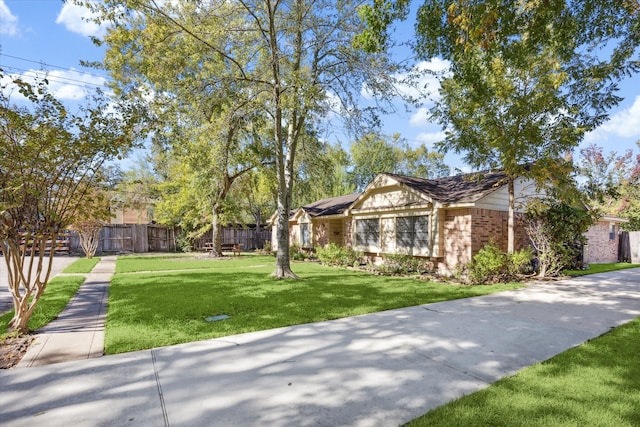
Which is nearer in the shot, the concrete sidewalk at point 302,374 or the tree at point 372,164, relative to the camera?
the concrete sidewalk at point 302,374

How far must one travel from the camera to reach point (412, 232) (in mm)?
13328

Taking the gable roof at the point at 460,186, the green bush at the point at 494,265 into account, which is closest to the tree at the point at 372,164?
the gable roof at the point at 460,186

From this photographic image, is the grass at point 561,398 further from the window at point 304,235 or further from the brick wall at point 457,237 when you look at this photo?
the window at point 304,235

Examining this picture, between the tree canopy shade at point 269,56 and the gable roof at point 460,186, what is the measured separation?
366cm

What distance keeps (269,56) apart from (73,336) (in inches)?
378

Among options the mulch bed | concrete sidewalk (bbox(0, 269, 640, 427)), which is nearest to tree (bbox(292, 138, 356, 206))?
concrete sidewalk (bbox(0, 269, 640, 427))

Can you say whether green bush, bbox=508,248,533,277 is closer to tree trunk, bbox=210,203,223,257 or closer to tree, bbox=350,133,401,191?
tree trunk, bbox=210,203,223,257

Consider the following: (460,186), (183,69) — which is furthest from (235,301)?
(460,186)

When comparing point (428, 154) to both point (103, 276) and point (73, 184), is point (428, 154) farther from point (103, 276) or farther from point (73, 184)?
point (73, 184)

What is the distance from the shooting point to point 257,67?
1259 cm

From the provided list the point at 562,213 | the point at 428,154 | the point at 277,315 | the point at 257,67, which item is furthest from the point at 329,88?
the point at 428,154

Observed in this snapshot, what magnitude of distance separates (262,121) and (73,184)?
868cm

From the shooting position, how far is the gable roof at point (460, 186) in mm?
11618

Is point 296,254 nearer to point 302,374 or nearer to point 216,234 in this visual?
point 216,234
